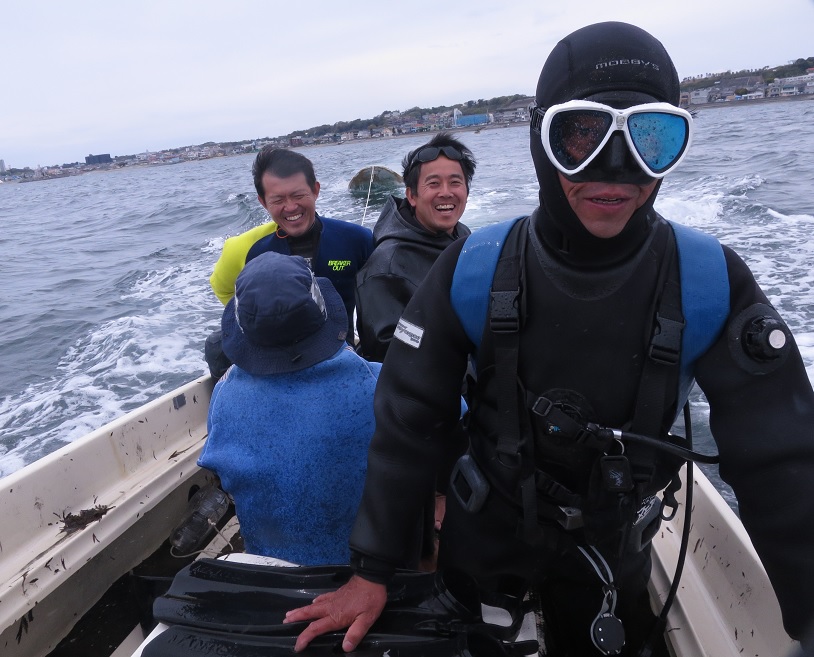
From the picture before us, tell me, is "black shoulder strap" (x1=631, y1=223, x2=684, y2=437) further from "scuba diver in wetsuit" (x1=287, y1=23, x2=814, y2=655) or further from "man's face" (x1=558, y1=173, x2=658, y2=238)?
"man's face" (x1=558, y1=173, x2=658, y2=238)

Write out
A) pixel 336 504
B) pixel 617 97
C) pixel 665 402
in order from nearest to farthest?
pixel 617 97, pixel 665 402, pixel 336 504

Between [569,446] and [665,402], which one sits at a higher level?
[665,402]

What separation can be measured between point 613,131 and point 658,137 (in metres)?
0.11

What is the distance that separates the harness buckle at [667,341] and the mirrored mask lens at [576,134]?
39cm

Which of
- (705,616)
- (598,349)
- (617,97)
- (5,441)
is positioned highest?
(617,97)

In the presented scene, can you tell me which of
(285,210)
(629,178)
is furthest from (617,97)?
(285,210)

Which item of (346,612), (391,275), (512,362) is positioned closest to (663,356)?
(512,362)

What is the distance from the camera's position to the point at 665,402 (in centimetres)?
129

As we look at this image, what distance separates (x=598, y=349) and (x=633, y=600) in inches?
36.8

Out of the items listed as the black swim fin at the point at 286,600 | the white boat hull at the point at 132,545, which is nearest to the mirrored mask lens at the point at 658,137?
the black swim fin at the point at 286,600

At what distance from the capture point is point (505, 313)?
1316 mm

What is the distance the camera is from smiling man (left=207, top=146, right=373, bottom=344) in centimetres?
311

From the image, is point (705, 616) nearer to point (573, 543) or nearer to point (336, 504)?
point (573, 543)

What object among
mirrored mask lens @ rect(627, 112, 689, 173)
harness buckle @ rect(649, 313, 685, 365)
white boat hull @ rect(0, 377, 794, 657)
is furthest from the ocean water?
white boat hull @ rect(0, 377, 794, 657)
